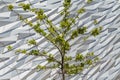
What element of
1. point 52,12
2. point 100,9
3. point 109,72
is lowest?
point 109,72

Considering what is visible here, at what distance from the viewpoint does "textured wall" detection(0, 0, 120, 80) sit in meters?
13.7

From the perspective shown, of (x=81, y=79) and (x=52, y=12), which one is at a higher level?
(x=52, y=12)

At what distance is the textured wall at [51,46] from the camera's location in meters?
13.7

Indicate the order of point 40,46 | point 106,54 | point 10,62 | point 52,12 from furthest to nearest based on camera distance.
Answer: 1. point 106,54
2. point 52,12
3. point 40,46
4. point 10,62

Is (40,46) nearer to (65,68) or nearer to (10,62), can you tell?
(10,62)

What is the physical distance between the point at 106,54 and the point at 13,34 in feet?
18.1

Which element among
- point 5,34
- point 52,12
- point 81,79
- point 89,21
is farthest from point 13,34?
point 89,21

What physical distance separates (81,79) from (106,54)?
106 inches

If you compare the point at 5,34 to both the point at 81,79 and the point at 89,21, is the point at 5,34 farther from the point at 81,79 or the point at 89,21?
the point at 89,21

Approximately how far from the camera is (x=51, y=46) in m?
15.1

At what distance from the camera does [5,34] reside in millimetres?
13945

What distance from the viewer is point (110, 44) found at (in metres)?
17.9

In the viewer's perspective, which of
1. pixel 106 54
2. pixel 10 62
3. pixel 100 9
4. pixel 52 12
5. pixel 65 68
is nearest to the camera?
pixel 65 68

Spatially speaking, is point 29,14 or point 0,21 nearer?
point 0,21
